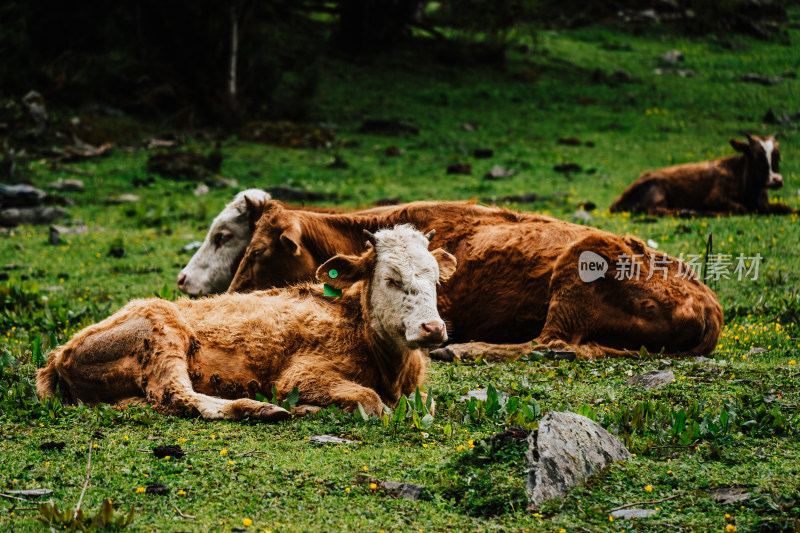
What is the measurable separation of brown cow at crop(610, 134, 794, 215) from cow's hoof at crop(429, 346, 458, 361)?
36.8 feet

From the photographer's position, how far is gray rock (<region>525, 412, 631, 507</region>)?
206 inches

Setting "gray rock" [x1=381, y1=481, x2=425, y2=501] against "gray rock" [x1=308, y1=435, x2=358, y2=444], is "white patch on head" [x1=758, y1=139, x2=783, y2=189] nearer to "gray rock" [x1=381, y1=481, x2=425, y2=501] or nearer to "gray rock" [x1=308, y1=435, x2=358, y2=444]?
"gray rock" [x1=308, y1=435, x2=358, y2=444]

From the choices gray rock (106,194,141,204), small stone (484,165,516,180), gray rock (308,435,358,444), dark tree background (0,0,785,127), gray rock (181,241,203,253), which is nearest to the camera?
gray rock (308,435,358,444)

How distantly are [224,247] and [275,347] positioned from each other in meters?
3.80

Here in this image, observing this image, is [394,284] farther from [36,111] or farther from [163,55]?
[163,55]

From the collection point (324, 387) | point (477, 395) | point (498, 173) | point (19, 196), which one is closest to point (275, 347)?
point (324, 387)

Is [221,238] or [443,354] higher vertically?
[221,238]

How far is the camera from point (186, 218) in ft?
67.2

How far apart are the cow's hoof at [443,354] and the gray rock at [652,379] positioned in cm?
218

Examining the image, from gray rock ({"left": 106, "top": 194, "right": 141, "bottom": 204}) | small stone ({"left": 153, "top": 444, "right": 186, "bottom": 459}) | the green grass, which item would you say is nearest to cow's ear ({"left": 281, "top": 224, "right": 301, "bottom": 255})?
the green grass

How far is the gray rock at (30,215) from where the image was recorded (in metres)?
20.4

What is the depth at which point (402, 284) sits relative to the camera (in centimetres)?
716

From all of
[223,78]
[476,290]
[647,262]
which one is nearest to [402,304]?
[476,290]

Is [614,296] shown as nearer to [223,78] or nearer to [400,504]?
[400,504]
